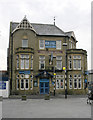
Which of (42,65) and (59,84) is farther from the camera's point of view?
(59,84)

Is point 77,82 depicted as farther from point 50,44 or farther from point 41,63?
point 50,44

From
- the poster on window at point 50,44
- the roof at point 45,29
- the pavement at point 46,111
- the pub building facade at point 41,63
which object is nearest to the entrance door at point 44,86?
the pub building facade at point 41,63

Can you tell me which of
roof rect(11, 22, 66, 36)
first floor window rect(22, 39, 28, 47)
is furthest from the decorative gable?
first floor window rect(22, 39, 28, 47)

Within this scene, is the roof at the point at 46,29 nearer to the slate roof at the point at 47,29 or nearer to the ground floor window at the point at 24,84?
the slate roof at the point at 47,29

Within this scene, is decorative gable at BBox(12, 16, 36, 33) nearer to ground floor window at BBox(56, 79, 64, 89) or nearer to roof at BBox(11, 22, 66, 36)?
roof at BBox(11, 22, 66, 36)

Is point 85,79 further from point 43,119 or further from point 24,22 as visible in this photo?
point 43,119

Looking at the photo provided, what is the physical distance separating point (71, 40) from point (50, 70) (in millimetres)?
7594

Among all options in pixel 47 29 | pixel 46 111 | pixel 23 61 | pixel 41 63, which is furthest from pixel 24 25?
pixel 46 111

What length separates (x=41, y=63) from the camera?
3444cm

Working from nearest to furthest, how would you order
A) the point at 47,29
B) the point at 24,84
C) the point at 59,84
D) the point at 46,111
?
the point at 46,111, the point at 24,84, the point at 59,84, the point at 47,29

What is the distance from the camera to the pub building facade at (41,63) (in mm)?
32969

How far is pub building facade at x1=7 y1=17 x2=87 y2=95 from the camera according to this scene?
32969mm

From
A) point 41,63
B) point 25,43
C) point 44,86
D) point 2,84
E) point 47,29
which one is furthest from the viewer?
point 47,29

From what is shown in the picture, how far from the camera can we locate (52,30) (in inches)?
1453
